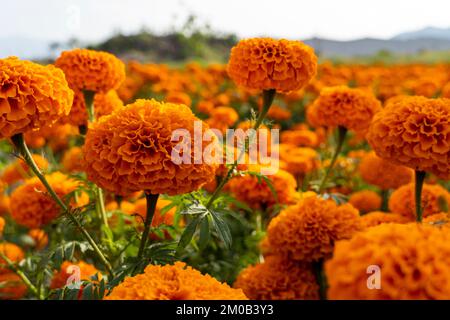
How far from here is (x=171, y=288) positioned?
4.41 feet

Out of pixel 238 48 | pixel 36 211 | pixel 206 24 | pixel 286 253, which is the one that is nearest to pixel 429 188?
pixel 286 253

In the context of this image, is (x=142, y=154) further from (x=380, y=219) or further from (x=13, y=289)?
(x=13, y=289)

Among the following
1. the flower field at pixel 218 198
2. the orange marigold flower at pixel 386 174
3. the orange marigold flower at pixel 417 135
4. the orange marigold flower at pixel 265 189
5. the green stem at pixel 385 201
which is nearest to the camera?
the flower field at pixel 218 198

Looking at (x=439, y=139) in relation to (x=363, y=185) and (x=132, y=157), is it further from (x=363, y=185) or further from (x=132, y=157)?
(x=363, y=185)

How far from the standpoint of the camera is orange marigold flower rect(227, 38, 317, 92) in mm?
2209

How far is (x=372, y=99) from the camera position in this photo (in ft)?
10.5

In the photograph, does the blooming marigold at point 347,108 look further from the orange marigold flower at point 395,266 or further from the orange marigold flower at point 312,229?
the orange marigold flower at point 395,266

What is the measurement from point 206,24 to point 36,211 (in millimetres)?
5007

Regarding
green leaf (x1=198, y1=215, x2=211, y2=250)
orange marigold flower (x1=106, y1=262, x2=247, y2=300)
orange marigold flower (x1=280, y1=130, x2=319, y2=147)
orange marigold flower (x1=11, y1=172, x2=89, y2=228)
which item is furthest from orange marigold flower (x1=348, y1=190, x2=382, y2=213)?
orange marigold flower (x1=106, y1=262, x2=247, y2=300)

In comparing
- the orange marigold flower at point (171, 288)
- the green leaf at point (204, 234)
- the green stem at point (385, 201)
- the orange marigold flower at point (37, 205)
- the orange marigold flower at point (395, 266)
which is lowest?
the green stem at point (385, 201)

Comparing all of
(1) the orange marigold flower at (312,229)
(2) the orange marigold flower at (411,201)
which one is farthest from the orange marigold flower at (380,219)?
(1) the orange marigold flower at (312,229)

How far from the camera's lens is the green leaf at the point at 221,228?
1.75 metres

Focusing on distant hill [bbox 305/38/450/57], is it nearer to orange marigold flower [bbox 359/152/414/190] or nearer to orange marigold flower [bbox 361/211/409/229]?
orange marigold flower [bbox 359/152/414/190]

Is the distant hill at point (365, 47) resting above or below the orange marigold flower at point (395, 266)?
below
